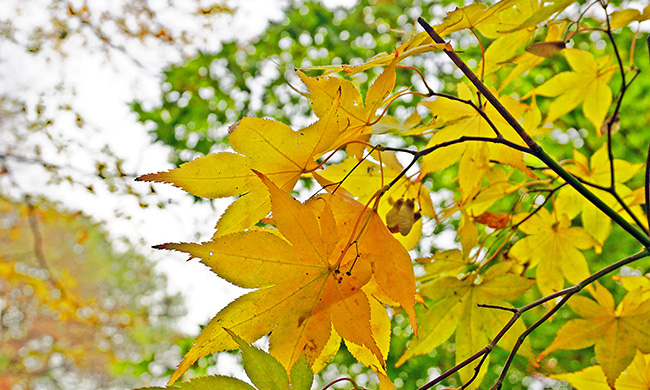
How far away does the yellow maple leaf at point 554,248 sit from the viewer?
582mm

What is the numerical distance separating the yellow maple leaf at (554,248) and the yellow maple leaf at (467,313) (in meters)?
0.13

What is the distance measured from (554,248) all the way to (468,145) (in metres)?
0.21

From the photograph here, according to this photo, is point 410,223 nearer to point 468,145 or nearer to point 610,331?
point 468,145

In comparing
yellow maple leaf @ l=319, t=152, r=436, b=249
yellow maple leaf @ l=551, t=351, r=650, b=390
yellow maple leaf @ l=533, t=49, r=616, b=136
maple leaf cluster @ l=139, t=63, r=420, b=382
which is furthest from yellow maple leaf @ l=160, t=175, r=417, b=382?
yellow maple leaf @ l=533, t=49, r=616, b=136

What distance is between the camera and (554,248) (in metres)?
0.59

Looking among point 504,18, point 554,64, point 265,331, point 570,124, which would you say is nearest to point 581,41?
point 554,64

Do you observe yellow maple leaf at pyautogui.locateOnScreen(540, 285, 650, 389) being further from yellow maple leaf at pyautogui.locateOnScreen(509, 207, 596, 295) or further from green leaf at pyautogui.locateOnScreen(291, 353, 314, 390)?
green leaf at pyautogui.locateOnScreen(291, 353, 314, 390)

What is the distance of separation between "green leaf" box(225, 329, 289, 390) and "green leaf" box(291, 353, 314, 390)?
0.6 inches

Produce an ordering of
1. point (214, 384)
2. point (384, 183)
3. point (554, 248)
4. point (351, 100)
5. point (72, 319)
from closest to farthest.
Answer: point (214, 384), point (351, 100), point (384, 183), point (554, 248), point (72, 319)

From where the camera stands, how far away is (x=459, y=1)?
165cm

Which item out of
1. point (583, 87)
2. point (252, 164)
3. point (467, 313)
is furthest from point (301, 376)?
point (583, 87)

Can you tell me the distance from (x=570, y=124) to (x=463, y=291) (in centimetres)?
124

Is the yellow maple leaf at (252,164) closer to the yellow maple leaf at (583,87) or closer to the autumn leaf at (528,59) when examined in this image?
the autumn leaf at (528,59)

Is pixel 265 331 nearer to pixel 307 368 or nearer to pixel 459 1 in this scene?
pixel 307 368
